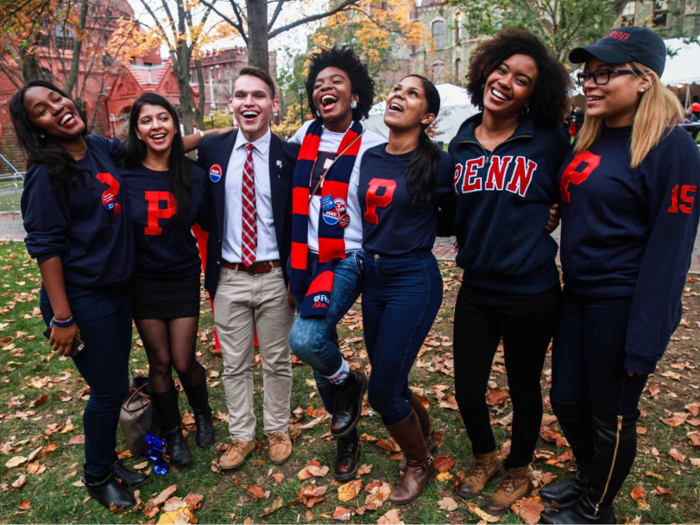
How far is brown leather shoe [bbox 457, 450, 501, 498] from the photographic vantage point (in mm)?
2979

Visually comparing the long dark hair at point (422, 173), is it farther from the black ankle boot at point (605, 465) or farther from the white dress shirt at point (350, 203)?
the black ankle boot at point (605, 465)

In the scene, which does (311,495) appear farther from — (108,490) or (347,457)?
(108,490)

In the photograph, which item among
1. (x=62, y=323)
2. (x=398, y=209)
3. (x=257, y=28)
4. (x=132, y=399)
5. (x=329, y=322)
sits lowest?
(x=132, y=399)

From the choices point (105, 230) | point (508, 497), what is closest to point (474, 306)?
point (508, 497)

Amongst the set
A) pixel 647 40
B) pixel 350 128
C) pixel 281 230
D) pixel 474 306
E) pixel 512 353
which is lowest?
pixel 512 353

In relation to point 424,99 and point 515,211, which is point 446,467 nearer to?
point 515,211

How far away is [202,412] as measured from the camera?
362 cm

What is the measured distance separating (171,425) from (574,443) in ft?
8.31

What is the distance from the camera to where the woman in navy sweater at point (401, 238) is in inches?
107

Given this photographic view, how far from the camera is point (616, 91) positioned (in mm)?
2316

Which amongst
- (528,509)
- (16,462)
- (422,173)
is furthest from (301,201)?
(16,462)

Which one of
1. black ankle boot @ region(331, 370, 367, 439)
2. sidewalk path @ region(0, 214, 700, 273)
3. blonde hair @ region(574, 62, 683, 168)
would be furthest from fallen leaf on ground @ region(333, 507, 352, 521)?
sidewalk path @ region(0, 214, 700, 273)

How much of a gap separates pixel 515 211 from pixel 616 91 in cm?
69

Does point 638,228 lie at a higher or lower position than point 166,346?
higher
